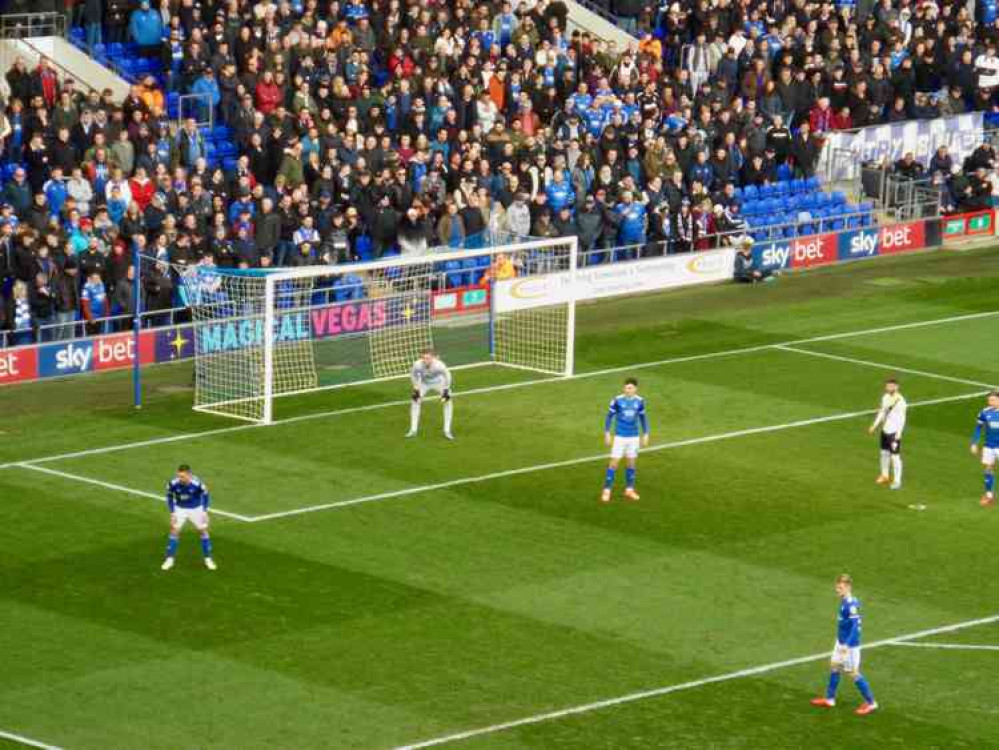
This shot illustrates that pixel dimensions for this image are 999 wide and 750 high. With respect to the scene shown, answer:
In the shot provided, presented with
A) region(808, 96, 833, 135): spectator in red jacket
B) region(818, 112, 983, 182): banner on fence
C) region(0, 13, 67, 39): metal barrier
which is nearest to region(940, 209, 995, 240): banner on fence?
region(818, 112, 983, 182): banner on fence

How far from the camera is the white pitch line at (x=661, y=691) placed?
27.6 meters

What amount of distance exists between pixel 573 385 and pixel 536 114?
11933mm

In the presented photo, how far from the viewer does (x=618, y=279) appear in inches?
2078

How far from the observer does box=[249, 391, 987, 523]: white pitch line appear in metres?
37.0

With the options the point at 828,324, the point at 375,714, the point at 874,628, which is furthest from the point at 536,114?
the point at 375,714

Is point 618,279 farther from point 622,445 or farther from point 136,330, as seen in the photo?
point 622,445

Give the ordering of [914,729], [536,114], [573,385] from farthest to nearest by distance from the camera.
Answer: [536,114] < [573,385] < [914,729]

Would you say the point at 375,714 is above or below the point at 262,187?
below

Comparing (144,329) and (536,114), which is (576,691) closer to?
(144,329)

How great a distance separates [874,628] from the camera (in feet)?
105

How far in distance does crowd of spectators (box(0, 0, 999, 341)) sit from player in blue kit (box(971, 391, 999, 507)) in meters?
14.5

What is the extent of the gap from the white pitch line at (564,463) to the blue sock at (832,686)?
34.6ft

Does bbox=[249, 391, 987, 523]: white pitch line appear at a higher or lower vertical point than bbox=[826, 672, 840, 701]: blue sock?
higher

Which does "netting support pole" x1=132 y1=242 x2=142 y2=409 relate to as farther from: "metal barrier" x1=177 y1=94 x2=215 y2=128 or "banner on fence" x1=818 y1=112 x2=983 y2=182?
"banner on fence" x1=818 y1=112 x2=983 y2=182
